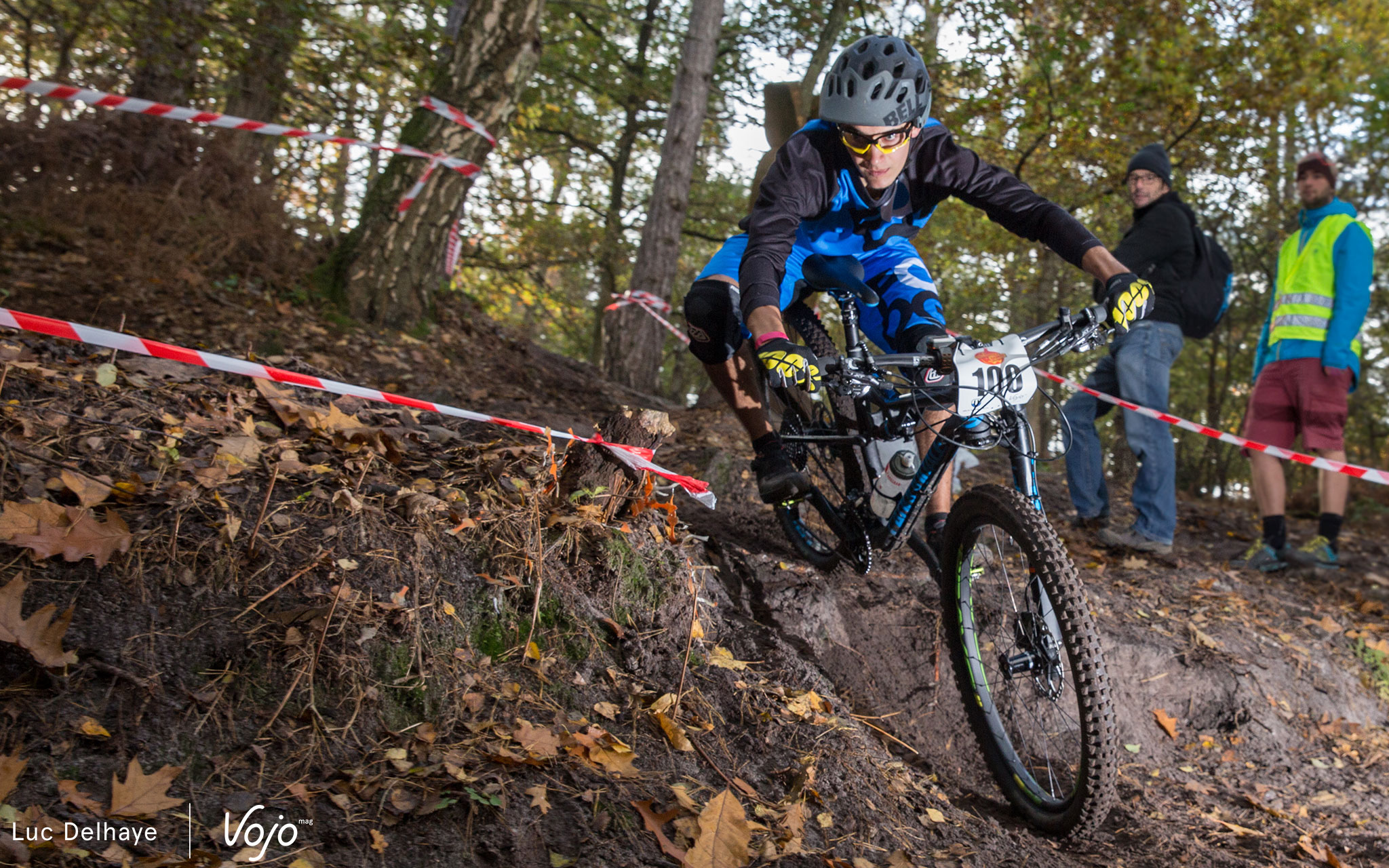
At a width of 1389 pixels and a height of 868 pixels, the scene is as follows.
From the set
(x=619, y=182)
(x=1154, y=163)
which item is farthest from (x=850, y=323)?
(x=619, y=182)

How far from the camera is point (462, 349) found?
6.46m

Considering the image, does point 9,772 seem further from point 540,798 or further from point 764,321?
point 764,321

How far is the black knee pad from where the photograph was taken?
352cm

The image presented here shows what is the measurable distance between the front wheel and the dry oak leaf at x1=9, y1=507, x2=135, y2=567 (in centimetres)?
245

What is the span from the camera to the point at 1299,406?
514 cm

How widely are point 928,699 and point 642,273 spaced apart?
234 inches

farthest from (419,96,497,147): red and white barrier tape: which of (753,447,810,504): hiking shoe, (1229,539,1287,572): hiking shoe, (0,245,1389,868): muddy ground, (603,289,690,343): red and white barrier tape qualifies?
(1229,539,1287,572): hiking shoe

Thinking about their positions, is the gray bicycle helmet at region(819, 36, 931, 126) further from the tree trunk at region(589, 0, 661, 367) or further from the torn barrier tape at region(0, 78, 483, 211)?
the tree trunk at region(589, 0, 661, 367)

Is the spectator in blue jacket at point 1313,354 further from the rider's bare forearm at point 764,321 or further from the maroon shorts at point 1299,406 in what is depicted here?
the rider's bare forearm at point 764,321

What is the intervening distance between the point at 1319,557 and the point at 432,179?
21.7 feet

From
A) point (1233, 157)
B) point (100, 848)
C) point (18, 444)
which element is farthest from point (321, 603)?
point (1233, 157)

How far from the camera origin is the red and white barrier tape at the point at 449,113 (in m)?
6.05

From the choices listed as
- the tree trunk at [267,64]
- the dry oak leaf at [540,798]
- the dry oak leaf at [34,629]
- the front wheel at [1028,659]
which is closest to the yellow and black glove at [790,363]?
the front wheel at [1028,659]

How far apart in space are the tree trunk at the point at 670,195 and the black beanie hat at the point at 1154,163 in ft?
13.9
